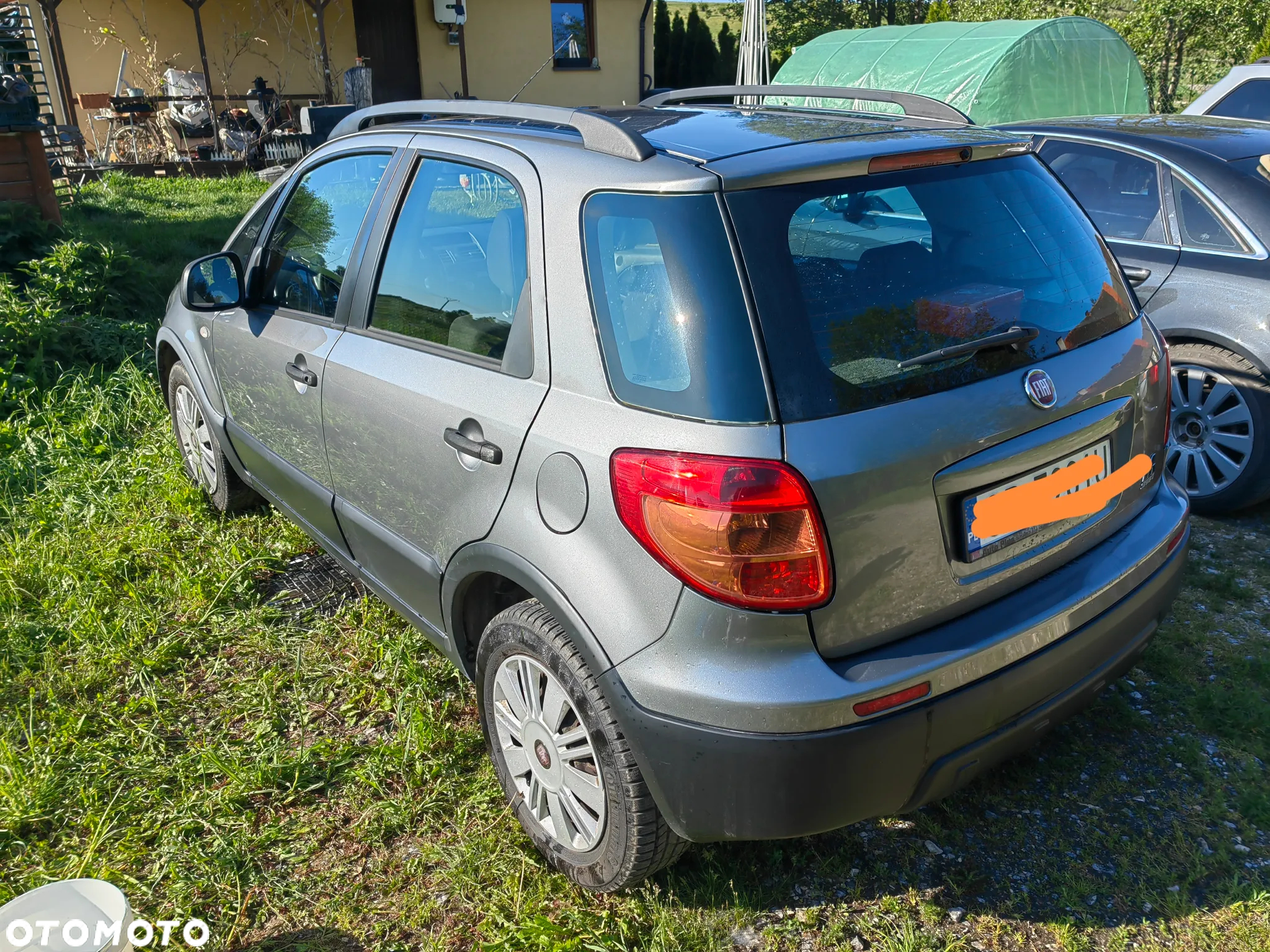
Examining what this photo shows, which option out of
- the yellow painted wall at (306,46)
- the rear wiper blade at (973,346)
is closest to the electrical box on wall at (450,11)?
the yellow painted wall at (306,46)

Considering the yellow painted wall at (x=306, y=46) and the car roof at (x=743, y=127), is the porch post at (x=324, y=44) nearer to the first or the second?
the yellow painted wall at (x=306, y=46)

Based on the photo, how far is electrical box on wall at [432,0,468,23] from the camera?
15.9 m

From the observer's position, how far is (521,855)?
8.11 feet

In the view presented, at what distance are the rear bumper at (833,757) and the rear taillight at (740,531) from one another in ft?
0.90

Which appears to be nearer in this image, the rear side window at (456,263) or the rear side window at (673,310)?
the rear side window at (673,310)

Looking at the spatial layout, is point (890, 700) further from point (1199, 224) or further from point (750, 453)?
point (1199, 224)

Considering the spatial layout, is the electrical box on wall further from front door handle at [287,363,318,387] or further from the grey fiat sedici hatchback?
the grey fiat sedici hatchback

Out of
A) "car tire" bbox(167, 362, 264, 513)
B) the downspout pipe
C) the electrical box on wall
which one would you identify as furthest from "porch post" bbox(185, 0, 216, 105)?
"car tire" bbox(167, 362, 264, 513)

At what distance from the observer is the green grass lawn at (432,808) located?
229 centimetres

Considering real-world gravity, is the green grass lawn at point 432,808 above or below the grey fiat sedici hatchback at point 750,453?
below

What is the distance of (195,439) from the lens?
4.38 meters

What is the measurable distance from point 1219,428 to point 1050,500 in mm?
2709

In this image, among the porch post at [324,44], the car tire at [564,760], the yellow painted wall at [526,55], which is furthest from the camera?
the yellow painted wall at [526,55]

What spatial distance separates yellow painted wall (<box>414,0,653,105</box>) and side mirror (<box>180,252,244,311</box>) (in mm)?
14284
